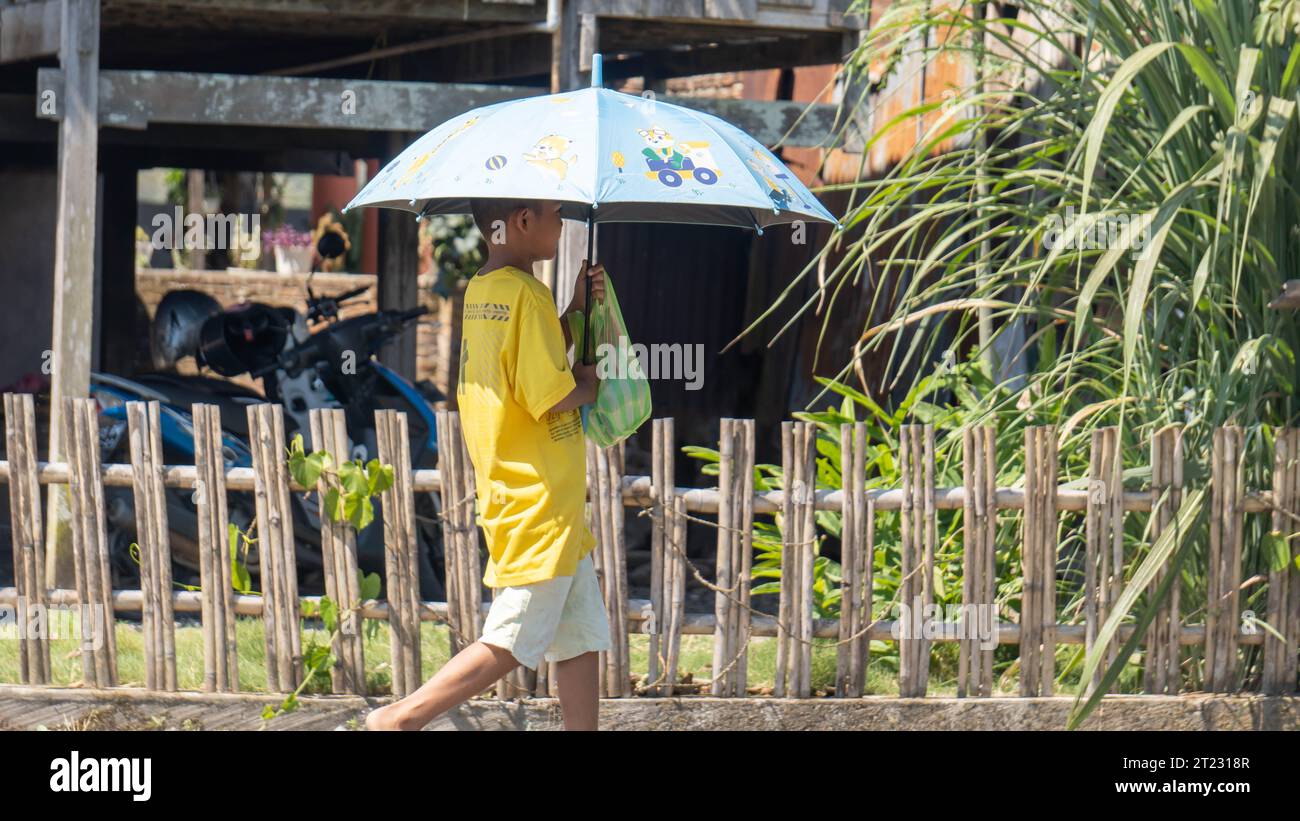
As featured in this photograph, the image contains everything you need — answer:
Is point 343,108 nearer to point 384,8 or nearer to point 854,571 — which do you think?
point 384,8

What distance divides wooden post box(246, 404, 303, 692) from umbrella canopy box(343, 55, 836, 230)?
0.82 m

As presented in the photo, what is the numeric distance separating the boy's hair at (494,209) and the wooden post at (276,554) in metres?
0.92

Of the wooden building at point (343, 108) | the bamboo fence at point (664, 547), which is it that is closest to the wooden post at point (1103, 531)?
the bamboo fence at point (664, 547)

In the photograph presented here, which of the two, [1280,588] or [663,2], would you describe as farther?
[663,2]

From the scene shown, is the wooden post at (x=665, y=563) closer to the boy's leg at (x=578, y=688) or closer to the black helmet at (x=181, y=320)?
the boy's leg at (x=578, y=688)

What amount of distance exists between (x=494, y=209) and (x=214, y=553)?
4.42ft

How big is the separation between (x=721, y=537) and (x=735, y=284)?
517 cm

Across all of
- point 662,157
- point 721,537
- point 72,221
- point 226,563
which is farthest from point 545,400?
point 72,221

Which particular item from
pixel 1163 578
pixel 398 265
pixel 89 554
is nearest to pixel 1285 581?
pixel 1163 578

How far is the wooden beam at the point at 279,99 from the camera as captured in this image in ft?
18.9

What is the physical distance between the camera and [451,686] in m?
3.60

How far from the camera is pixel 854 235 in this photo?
786 cm

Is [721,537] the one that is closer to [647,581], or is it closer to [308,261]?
[647,581]

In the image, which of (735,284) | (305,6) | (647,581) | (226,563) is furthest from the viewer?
(735,284)
